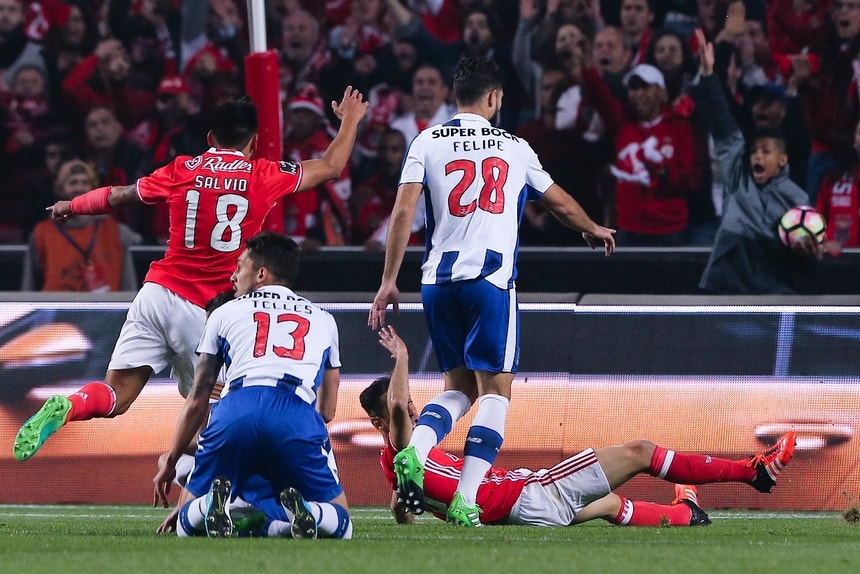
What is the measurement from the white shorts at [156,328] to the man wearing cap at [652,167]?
5.24 m

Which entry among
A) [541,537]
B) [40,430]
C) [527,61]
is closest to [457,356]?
[541,537]

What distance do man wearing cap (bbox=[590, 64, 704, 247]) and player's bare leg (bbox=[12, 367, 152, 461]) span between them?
17.5 ft

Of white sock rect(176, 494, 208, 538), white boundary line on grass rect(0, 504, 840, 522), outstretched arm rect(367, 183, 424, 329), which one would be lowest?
white boundary line on grass rect(0, 504, 840, 522)

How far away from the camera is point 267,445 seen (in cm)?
532

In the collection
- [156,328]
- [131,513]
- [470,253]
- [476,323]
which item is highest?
[470,253]

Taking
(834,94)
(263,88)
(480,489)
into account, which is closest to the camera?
(480,489)

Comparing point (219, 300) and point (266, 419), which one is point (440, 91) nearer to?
point (219, 300)

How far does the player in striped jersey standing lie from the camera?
622 centimetres

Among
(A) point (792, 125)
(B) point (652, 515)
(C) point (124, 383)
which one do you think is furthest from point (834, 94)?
(C) point (124, 383)

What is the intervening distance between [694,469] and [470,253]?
A: 1614 millimetres

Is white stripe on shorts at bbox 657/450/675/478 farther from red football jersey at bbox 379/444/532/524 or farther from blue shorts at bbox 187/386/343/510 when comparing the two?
blue shorts at bbox 187/386/343/510

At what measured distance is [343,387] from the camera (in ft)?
28.2

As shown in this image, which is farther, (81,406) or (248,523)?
(81,406)

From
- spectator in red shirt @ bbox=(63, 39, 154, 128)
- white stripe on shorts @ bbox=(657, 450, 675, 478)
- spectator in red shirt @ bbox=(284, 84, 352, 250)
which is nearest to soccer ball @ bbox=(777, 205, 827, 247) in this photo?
white stripe on shorts @ bbox=(657, 450, 675, 478)
